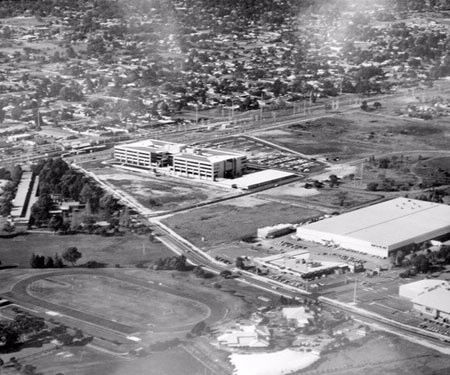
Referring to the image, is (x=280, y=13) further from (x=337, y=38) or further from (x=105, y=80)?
(x=105, y=80)

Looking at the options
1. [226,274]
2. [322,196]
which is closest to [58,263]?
[226,274]

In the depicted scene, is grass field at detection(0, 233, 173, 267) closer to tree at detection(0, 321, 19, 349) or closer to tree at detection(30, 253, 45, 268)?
tree at detection(30, 253, 45, 268)

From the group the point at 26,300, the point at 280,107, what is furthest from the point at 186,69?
the point at 26,300

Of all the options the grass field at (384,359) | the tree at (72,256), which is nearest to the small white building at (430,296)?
the grass field at (384,359)

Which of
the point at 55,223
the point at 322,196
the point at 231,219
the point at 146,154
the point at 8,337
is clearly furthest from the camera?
the point at 146,154

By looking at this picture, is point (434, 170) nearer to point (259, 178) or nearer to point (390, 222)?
point (259, 178)

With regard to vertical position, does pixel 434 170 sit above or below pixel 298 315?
above

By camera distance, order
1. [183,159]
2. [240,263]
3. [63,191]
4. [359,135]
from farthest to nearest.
Answer: 1. [359,135]
2. [183,159]
3. [63,191]
4. [240,263]

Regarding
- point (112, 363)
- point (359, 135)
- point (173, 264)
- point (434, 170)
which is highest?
point (359, 135)

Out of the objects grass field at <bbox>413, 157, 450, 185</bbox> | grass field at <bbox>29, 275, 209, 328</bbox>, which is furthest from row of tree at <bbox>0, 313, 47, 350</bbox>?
grass field at <bbox>413, 157, 450, 185</bbox>
